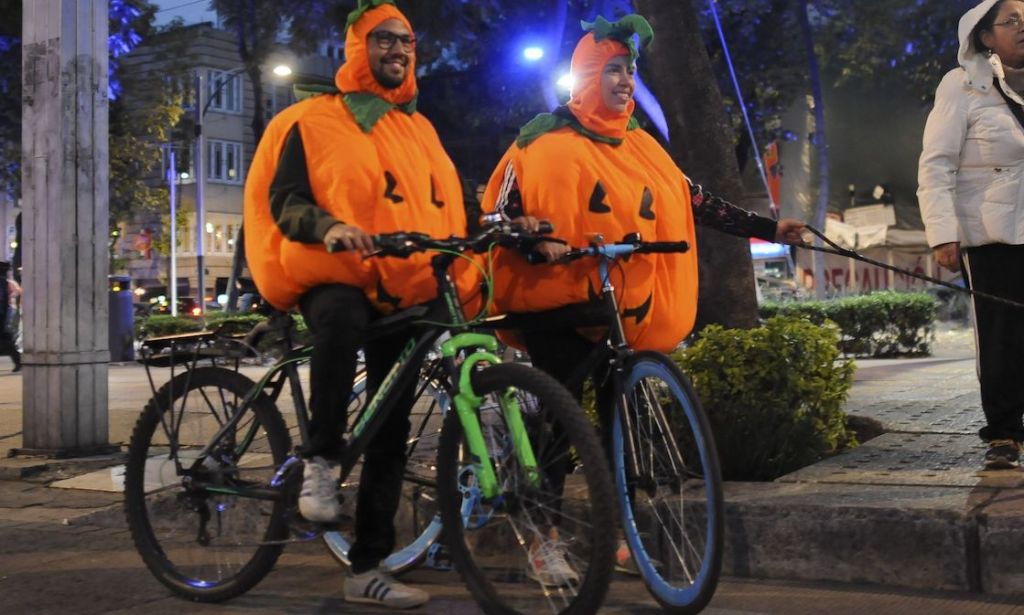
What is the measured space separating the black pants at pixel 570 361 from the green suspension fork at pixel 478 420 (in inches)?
19.6

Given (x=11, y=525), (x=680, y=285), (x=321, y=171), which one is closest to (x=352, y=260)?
(x=321, y=171)

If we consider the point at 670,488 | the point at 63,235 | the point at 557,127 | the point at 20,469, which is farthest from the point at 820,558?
the point at 63,235

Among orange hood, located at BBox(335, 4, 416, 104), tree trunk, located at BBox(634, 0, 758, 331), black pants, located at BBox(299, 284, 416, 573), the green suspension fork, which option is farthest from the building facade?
the green suspension fork

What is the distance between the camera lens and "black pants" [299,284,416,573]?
11.8 feet

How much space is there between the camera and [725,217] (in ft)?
14.4

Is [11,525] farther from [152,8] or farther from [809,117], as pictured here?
[809,117]

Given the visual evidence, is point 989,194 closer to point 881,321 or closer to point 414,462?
→ point 414,462

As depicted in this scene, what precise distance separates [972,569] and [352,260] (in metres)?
2.11

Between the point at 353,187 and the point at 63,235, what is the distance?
153 inches

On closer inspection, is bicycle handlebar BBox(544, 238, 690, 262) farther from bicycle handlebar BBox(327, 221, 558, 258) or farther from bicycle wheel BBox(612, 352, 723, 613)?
bicycle wheel BBox(612, 352, 723, 613)

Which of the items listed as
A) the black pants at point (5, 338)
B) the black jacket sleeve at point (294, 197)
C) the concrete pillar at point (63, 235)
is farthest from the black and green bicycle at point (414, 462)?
the black pants at point (5, 338)

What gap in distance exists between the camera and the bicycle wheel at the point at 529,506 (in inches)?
123

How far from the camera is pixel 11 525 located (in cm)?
541

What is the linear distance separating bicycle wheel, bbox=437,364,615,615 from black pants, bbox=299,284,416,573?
37 centimetres
